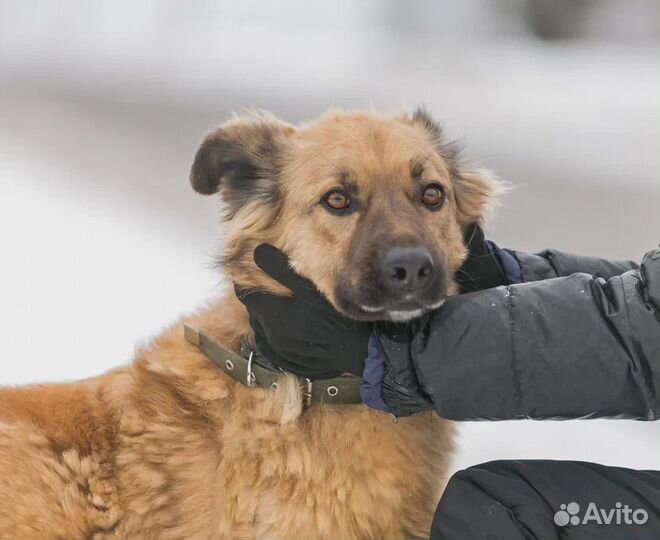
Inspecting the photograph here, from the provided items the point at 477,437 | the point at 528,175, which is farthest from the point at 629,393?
the point at 528,175

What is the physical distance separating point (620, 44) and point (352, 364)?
35.3 ft

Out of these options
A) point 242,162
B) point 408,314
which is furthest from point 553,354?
point 242,162

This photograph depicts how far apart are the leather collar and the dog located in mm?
23

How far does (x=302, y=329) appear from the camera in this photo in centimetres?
248

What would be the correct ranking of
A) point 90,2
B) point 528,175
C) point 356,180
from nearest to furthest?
point 356,180
point 528,175
point 90,2

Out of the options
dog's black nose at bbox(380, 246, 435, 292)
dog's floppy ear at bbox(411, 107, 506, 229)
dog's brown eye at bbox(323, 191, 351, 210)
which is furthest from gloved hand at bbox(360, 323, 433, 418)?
dog's floppy ear at bbox(411, 107, 506, 229)

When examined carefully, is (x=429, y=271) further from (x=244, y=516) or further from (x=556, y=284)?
(x=244, y=516)

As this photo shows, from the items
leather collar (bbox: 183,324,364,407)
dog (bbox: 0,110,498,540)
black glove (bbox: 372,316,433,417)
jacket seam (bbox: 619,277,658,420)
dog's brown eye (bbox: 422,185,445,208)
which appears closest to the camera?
jacket seam (bbox: 619,277,658,420)

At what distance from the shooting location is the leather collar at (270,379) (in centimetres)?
257

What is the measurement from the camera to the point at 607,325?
7.27 feet

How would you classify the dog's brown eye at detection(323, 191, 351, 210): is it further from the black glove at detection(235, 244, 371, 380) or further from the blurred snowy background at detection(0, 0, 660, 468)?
the blurred snowy background at detection(0, 0, 660, 468)

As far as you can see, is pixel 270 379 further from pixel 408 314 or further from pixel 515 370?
pixel 515 370

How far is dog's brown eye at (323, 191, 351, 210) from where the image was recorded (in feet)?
8.65

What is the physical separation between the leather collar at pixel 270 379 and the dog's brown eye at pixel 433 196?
2.06ft
